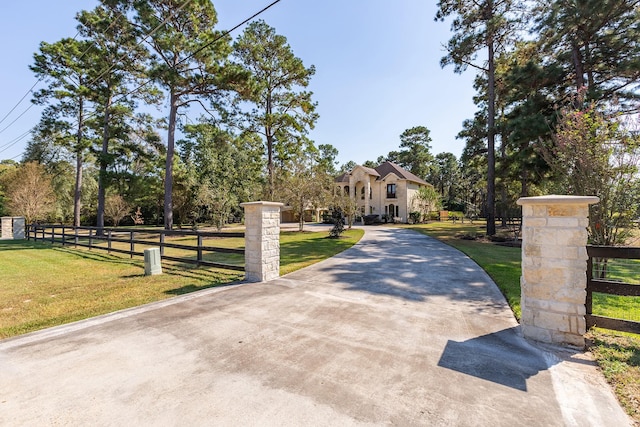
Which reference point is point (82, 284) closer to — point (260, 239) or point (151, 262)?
point (151, 262)

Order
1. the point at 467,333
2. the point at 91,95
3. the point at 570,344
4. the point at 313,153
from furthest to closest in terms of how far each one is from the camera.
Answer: the point at 313,153 → the point at 91,95 → the point at 467,333 → the point at 570,344

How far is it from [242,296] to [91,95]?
19.5 m

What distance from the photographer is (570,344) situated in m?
3.08

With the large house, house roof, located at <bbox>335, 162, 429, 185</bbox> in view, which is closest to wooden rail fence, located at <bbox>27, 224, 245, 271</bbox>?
the large house

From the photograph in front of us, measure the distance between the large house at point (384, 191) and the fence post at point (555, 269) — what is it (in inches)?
1084

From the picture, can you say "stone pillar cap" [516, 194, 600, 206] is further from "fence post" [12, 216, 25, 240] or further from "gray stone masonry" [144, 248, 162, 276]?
"fence post" [12, 216, 25, 240]

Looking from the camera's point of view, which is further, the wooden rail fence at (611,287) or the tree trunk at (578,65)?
the tree trunk at (578,65)

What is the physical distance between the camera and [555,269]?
10.3ft

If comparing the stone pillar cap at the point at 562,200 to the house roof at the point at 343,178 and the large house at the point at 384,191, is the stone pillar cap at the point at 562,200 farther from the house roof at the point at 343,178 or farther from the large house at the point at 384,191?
the house roof at the point at 343,178

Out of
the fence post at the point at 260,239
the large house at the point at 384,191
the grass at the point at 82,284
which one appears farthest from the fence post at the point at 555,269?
the large house at the point at 384,191

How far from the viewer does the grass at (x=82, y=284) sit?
4.31 m

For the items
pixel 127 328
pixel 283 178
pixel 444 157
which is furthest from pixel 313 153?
pixel 444 157

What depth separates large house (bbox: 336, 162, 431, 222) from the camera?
30.6m

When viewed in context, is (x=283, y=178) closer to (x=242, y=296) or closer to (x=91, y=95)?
(x=91, y=95)
